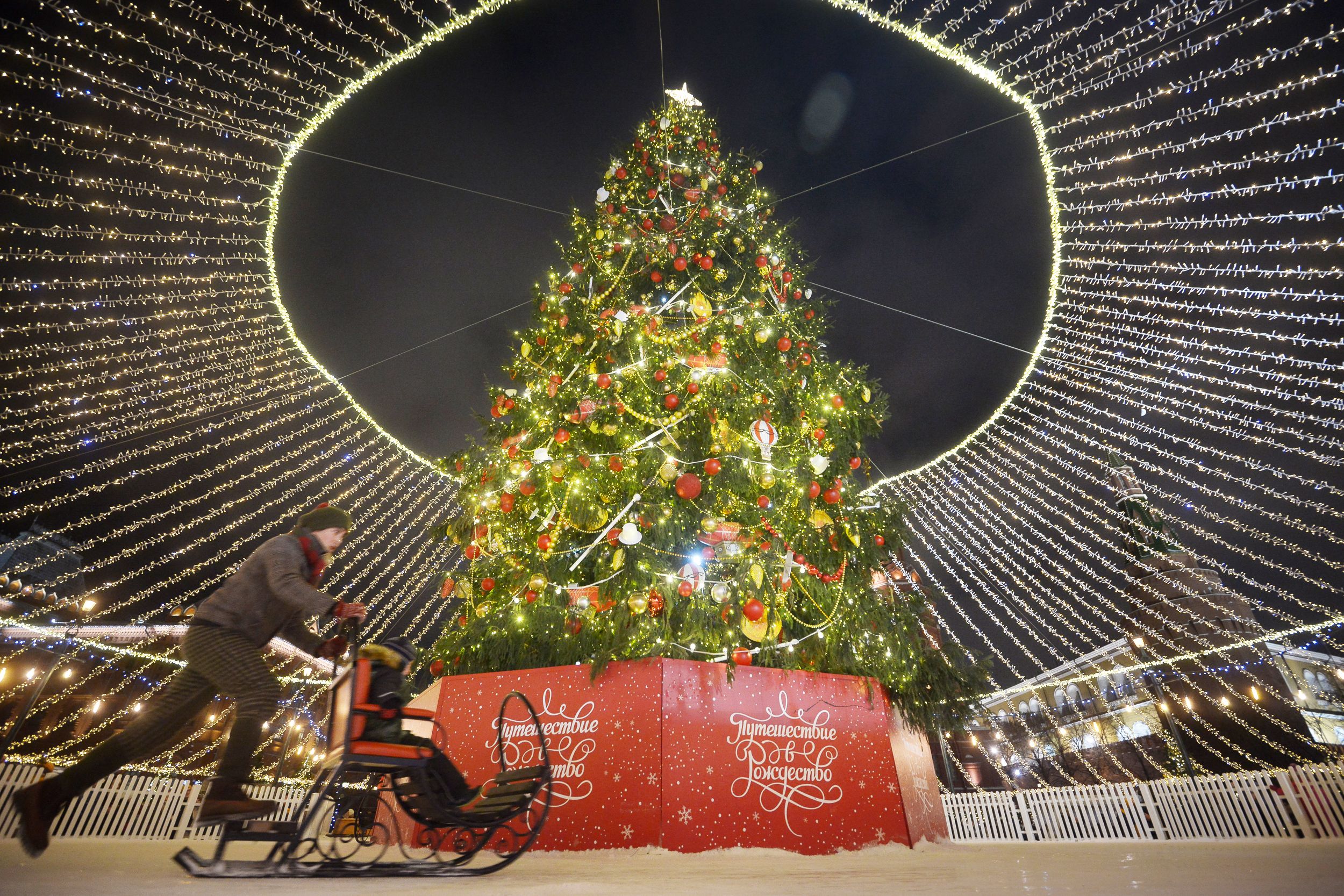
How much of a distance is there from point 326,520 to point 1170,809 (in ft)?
41.8

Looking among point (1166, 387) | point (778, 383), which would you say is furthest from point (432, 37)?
point (1166, 387)

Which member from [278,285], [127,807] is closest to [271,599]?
[278,285]

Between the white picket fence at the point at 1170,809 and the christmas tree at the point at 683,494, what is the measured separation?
6.79 meters

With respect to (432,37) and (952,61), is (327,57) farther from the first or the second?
(952,61)

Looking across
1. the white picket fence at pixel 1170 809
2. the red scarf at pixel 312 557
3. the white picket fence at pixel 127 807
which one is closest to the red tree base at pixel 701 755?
A: the red scarf at pixel 312 557

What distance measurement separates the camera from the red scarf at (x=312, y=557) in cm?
259

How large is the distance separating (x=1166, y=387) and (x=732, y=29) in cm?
714

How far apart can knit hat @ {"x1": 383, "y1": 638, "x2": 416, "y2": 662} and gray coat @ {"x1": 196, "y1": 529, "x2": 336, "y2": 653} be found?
308 mm

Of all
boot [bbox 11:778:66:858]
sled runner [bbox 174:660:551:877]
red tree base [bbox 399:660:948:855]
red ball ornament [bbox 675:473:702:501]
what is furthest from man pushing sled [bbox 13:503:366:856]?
red ball ornament [bbox 675:473:702:501]

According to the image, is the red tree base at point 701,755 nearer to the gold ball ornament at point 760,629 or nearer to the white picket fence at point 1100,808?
the gold ball ornament at point 760,629

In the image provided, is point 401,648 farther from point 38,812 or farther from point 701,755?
point 701,755

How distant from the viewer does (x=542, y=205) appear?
27.3 ft

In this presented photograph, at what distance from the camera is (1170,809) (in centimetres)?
881

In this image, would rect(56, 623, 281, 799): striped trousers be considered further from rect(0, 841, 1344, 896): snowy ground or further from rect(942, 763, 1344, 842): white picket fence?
rect(942, 763, 1344, 842): white picket fence
